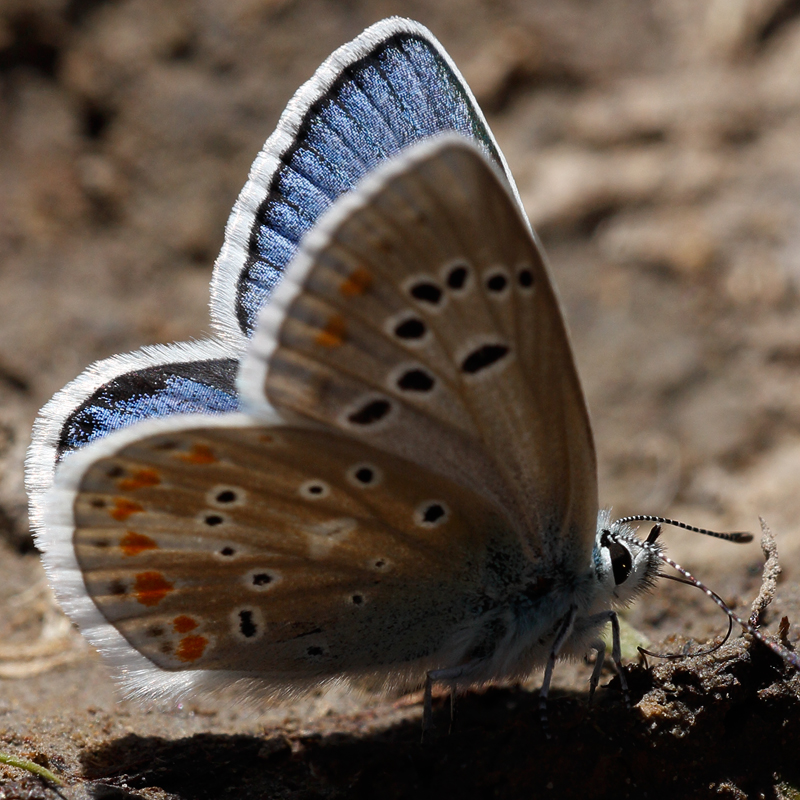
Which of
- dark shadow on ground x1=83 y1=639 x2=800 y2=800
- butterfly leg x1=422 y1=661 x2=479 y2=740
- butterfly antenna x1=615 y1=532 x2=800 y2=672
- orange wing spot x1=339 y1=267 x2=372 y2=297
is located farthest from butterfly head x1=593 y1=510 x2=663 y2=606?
orange wing spot x1=339 y1=267 x2=372 y2=297

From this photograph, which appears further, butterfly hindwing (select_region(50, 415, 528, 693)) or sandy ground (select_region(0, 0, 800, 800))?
sandy ground (select_region(0, 0, 800, 800))

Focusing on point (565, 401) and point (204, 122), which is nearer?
point (565, 401)

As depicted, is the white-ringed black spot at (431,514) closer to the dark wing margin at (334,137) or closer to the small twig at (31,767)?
the dark wing margin at (334,137)

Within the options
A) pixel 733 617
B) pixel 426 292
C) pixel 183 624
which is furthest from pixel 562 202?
pixel 183 624

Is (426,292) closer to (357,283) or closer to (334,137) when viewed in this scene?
(357,283)

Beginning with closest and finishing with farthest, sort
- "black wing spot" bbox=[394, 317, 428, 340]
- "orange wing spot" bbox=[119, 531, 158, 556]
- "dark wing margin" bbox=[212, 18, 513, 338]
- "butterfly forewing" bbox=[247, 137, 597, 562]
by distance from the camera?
"butterfly forewing" bbox=[247, 137, 597, 562]
"black wing spot" bbox=[394, 317, 428, 340]
"orange wing spot" bbox=[119, 531, 158, 556]
"dark wing margin" bbox=[212, 18, 513, 338]

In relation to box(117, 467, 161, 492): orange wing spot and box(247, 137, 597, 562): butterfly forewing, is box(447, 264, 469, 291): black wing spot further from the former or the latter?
box(117, 467, 161, 492): orange wing spot

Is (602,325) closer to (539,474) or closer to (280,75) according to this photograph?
(280,75)

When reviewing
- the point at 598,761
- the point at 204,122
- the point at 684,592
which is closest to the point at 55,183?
the point at 204,122
